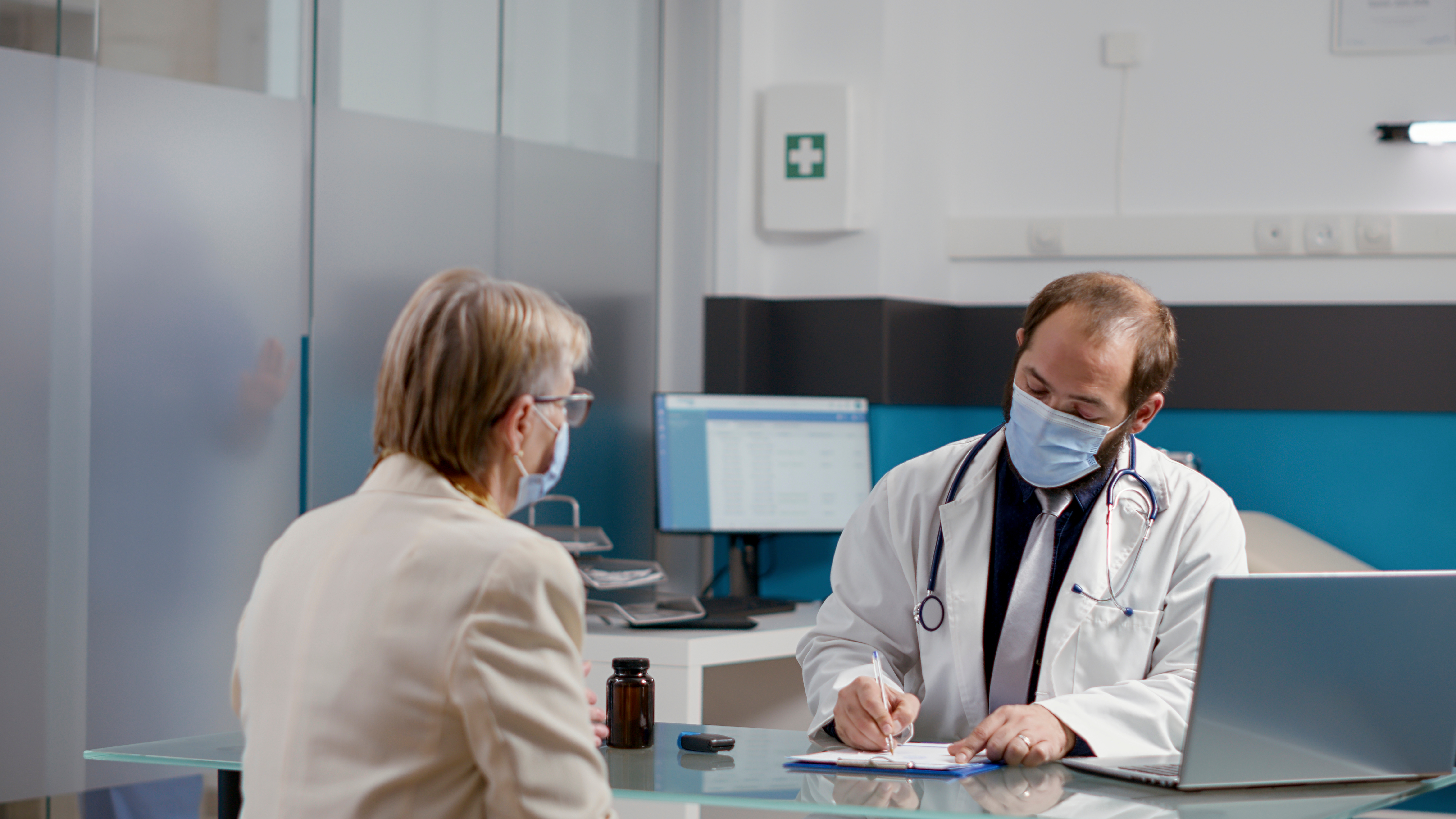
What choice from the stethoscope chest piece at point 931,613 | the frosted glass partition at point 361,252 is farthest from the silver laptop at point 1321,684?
the frosted glass partition at point 361,252

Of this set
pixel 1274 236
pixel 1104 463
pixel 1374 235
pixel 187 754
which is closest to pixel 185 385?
pixel 187 754

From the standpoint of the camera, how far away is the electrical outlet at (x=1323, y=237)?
351cm

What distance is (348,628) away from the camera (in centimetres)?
115

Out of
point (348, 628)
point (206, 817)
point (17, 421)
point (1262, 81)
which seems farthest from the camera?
point (1262, 81)

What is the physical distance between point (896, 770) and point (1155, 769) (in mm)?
273

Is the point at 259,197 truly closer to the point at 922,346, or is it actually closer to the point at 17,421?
the point at 17,421

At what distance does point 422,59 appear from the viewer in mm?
2992

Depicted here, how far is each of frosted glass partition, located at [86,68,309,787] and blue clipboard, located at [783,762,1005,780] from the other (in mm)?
1420

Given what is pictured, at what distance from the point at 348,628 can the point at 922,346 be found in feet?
8.87

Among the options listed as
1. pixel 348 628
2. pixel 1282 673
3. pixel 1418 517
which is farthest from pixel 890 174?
pixel 348 628

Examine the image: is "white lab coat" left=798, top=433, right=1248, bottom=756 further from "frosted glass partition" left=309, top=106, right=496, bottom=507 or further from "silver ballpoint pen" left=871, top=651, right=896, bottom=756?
"frosted glass partition" left=309, top=106, right=496, bottom=507

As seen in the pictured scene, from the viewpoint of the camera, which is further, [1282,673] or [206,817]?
[206,817]

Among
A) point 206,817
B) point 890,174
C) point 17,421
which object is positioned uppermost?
point 890,174

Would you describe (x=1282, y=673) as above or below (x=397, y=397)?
below
